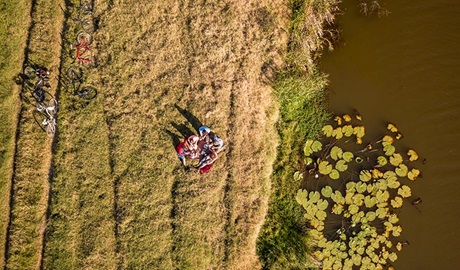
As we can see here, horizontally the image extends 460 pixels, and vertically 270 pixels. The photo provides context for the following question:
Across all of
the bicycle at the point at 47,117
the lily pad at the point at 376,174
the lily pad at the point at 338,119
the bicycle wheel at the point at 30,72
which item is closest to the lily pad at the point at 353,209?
the lily pad at the point at 376,174

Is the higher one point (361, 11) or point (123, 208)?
point (361, 11)

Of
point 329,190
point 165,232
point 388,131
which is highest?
point 388,131

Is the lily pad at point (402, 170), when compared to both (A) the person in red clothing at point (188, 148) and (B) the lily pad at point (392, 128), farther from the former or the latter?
(A) the person in red clothing at point (188, 148)

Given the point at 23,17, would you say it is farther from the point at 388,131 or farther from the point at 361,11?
the point at 388,131

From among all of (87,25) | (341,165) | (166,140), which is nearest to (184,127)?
Answer: (166,140)

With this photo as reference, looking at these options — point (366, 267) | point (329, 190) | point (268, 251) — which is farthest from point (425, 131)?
point (268, 251)
